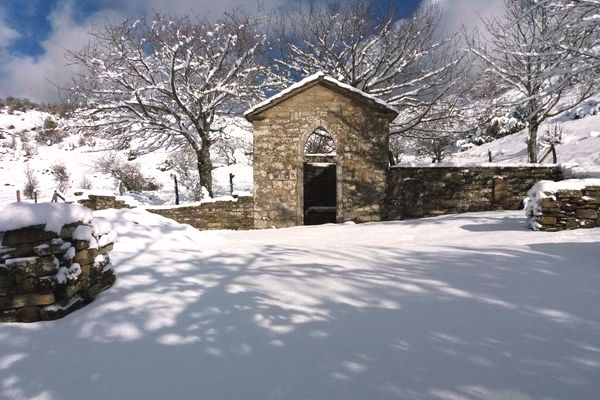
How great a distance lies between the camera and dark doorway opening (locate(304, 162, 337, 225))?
1258 centimetres

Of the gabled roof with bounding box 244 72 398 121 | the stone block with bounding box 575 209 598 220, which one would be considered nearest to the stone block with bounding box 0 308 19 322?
the stone block with bounding box 575 209 598 220

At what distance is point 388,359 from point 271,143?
28.5 feet

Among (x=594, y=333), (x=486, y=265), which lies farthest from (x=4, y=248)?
(x=486, y=265)

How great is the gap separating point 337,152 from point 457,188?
356 centimetres

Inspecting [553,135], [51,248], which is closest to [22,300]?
[51,248]

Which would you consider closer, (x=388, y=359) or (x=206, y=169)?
(x=388, y=359)

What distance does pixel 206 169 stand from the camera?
14.9 meters

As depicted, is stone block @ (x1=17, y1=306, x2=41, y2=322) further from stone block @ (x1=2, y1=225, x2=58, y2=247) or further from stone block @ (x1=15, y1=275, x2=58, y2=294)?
stone block @ (x1=2, y1=225, x2=58, y2=247)

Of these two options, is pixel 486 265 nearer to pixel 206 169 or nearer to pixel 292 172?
pixel 292 172

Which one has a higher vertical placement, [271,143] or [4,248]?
[271,143]

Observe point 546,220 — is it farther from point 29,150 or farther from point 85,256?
point 29,150

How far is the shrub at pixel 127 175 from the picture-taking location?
70.2ft

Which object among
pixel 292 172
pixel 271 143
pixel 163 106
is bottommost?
pixel 292 172

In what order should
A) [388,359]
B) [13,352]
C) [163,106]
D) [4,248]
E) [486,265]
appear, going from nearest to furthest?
1. [388,359]
2. [13,352]
3. [4,248]
4. [486,265]
5. [163,106]
